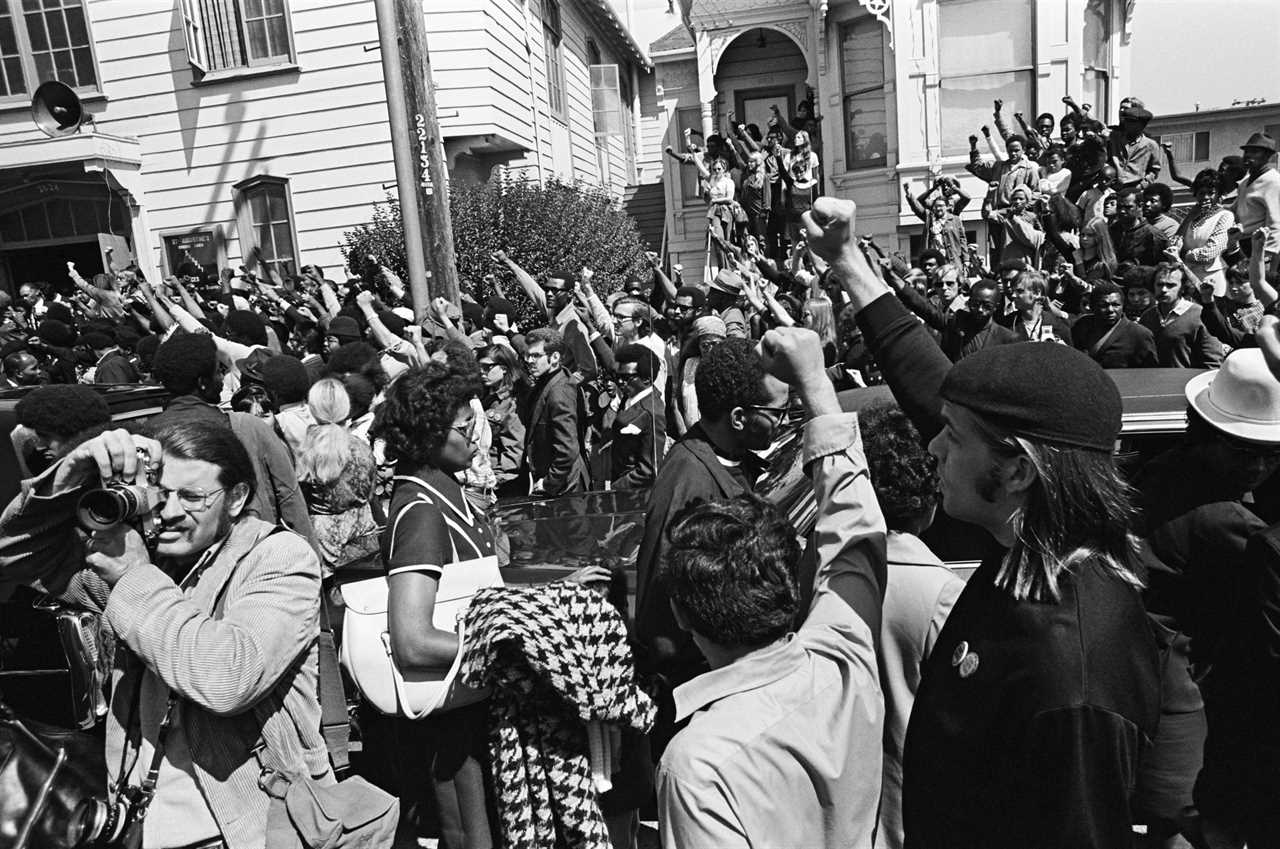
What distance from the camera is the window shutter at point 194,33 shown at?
16922 mm

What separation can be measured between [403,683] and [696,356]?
304 cm

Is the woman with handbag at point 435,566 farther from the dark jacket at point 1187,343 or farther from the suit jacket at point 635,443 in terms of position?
the dark jacket at point 1187,343

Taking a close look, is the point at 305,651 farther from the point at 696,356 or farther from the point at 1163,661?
the point at 696,356

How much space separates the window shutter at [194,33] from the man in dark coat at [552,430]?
14619mm

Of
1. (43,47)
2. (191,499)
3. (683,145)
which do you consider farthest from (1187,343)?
(43,47)

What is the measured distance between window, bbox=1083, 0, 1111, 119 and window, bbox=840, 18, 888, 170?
381cm

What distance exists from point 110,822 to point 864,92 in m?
19.1

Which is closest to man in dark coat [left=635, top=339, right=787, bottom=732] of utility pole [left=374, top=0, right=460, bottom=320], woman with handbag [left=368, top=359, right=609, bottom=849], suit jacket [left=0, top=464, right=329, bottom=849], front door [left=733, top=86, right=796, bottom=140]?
woman with handbag [left=368, top=359, right=609, bottom=849]

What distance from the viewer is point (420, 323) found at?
8.66 meters

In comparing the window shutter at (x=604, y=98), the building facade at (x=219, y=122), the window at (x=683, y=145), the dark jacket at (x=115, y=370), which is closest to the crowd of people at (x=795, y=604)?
the dark jacket at (x=115, y=370)

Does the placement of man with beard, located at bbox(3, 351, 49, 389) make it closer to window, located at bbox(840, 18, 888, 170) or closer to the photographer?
the photographer

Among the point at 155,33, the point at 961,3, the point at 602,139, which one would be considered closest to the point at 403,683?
the point at 961,3

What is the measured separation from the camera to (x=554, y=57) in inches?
904

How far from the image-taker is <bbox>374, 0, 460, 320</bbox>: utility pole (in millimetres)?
8641
